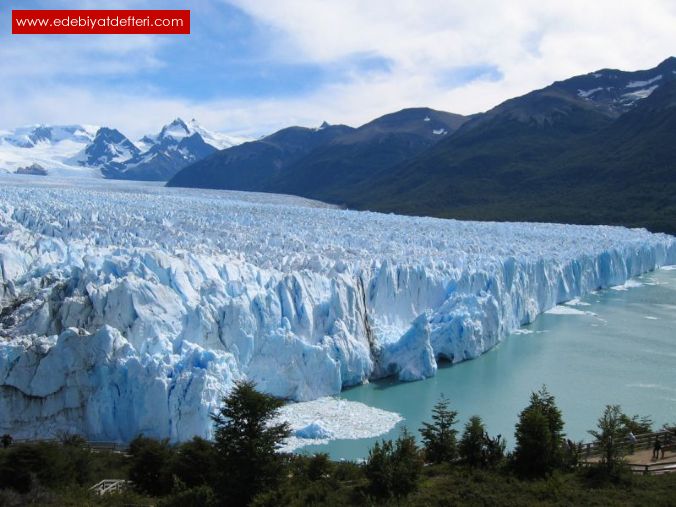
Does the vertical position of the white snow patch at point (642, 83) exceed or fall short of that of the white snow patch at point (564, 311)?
it exceeds it

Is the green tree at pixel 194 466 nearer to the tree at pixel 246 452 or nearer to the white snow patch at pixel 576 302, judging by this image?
the tree at pixel 246 452

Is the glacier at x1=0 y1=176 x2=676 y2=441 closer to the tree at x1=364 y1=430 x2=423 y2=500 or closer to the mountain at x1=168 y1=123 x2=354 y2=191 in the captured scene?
the tree at x1=364 y1=430 x2=423 y2=500

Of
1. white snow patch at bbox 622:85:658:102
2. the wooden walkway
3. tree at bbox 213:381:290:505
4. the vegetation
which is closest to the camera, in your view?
the vegetation

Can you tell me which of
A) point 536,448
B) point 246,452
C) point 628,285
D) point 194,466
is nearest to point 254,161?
point 628,285

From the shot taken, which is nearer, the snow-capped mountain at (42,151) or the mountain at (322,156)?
the mountain at (322,156)

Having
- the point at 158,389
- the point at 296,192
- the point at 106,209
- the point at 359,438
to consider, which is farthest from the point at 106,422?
the point at 296,192

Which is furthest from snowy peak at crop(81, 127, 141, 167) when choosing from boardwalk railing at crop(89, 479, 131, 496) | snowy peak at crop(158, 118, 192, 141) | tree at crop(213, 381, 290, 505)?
tree at crop(213, 381, 290, 505)

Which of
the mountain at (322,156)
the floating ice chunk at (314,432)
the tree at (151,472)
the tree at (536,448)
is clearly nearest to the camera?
the tree at (536,448)

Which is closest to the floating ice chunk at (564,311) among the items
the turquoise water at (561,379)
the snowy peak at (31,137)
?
the turquoise water at (561,379)
